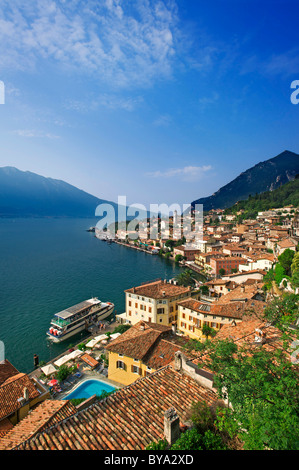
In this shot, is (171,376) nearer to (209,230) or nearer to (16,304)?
(16,304)

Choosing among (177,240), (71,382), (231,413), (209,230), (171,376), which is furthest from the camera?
(209,230)

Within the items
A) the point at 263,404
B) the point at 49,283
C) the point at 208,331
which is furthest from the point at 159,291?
the point at 49,283

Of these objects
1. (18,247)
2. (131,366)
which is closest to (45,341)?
(131,366)

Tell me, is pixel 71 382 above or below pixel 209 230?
below

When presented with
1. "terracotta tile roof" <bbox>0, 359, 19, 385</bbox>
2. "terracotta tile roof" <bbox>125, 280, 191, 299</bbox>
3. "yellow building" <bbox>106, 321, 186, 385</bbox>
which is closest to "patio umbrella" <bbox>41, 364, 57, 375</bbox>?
"terracotta tile roof" <bbox>0, 359, 19, 385</bbox>

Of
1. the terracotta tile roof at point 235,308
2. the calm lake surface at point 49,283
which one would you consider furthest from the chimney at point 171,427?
the calm lake surface at point 49,283
